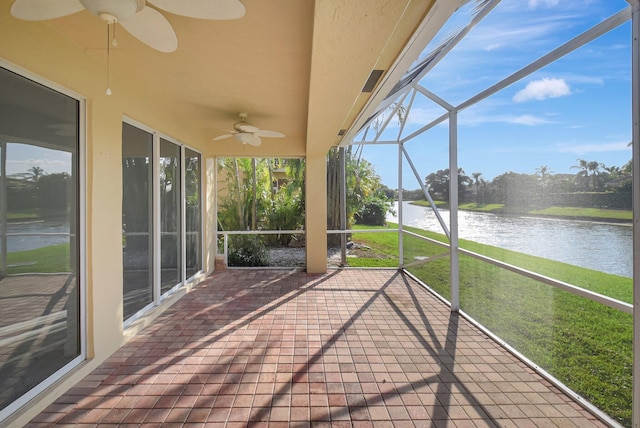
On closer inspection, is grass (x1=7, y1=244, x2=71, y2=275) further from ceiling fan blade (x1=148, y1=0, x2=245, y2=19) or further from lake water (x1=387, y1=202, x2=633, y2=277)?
lake water (x1=387, y1=202, x2=633, y2=277)

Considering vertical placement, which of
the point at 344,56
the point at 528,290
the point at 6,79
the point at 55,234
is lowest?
the point at 528,290

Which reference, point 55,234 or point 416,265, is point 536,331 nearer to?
point 416,265

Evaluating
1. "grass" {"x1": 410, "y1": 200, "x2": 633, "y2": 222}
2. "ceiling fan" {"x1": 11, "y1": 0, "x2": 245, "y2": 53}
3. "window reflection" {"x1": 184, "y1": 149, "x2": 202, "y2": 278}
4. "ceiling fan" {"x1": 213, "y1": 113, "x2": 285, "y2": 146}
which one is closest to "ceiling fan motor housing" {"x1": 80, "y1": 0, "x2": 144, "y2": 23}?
"ceiling fan" {"x1": 11, "y1": 0, "x2": 245, "y2": 53}

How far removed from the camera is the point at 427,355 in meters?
2.75

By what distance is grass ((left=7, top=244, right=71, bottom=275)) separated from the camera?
1.90 m

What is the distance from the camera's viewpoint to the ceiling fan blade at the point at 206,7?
1249 millimetres

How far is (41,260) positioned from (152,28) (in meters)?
1.76

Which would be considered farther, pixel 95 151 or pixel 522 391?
pixel 95 151

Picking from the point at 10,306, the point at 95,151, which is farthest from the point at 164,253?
the point at 10,306

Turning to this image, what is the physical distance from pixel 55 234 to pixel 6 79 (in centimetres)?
103

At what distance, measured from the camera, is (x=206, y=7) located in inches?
50.1

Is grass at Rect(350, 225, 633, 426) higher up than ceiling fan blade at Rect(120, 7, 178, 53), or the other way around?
ceiling fan blade at Rect(120, 7, 178, 53)

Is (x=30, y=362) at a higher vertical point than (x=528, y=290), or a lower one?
lower

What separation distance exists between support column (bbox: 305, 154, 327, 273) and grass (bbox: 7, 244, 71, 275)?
152 inches
